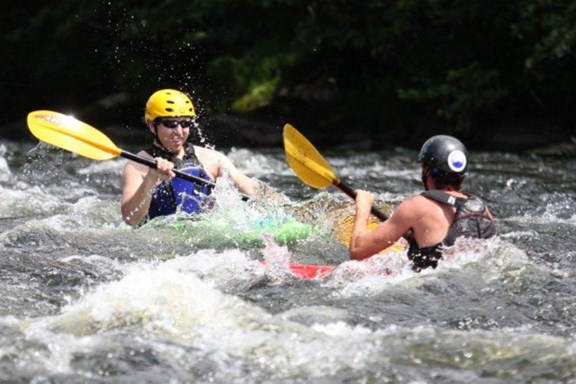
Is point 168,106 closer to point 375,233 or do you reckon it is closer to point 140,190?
point 140,190

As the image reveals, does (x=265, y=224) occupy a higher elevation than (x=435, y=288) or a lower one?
higher

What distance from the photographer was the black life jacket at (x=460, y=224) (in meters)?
5.39

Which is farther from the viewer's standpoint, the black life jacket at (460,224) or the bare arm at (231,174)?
the bare arm at (231,174)

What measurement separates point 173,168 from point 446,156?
7.80 feet

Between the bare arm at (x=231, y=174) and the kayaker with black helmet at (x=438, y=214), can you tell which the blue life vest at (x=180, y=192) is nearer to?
Result: the bare arm at (x=231, y=174)

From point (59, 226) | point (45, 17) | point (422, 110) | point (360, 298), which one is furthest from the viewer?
point (45, 17)

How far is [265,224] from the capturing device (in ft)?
24.7

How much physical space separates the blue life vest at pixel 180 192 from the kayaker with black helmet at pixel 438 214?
7.15ft

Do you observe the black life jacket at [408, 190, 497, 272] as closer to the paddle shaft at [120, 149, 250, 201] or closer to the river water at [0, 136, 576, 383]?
the river water at [0, 136, 576, 383]

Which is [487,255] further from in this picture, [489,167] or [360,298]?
[489,167]

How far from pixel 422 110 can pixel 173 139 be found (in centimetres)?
957

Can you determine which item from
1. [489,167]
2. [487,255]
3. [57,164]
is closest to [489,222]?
[487,255]

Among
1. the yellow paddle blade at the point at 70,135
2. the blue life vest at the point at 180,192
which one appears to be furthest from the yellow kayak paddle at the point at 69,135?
A: the blue life vest at the point at 180,192

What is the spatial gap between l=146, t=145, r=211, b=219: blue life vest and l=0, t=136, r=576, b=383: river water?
14 centimetres
